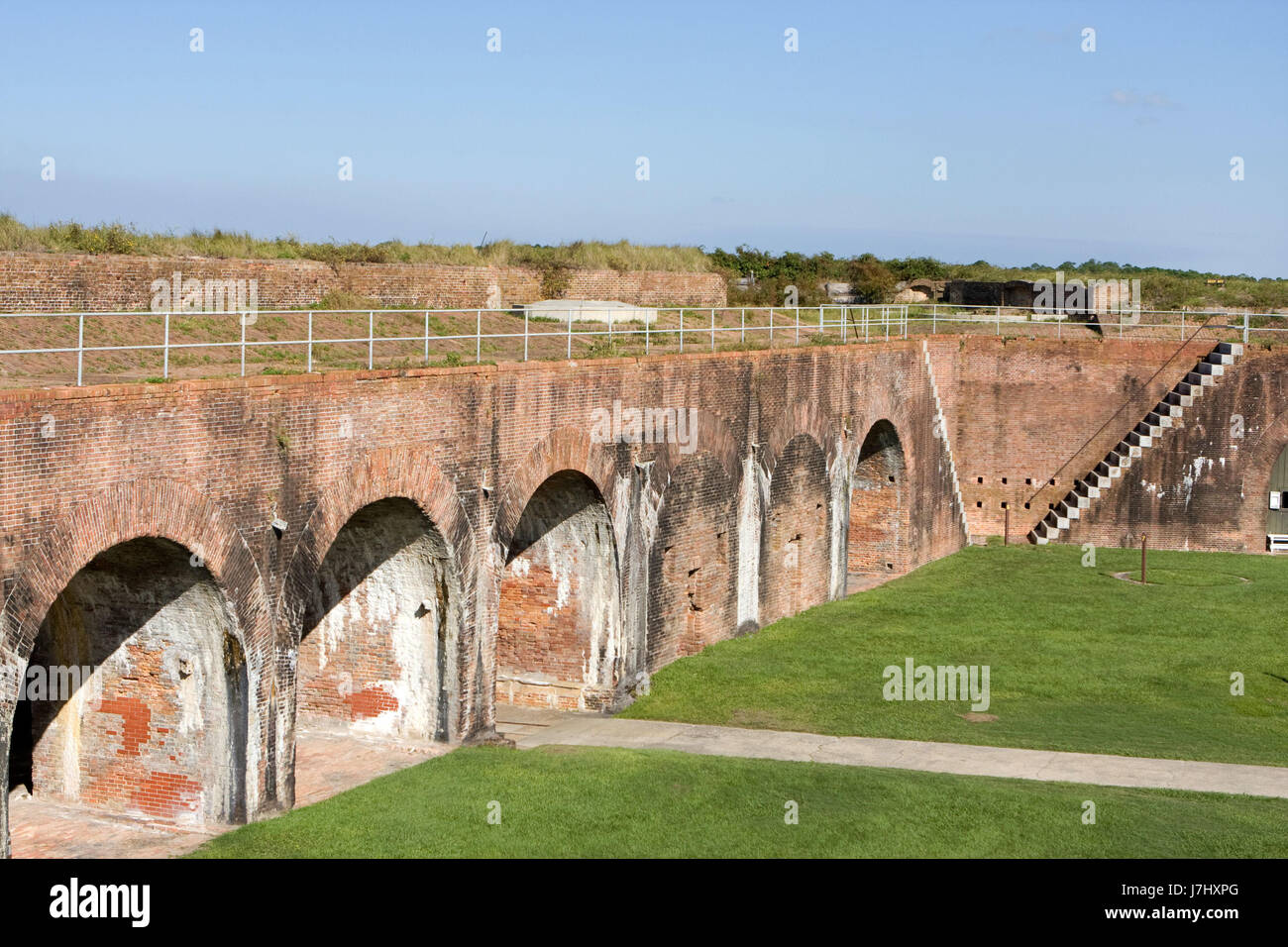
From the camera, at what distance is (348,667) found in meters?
19.1

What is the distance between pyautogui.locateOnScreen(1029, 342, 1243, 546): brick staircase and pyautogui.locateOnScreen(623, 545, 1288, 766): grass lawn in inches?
141

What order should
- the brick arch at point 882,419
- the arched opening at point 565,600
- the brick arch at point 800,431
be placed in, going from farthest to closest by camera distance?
1. the brick arch at point 882,419
2. the brick arch at point 800,431
3. the arched opening at point 565,600

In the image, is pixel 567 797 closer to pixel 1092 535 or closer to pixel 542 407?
pixel 542 407

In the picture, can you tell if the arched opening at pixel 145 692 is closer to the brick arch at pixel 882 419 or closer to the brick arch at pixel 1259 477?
the brick arch at pixel 882 419

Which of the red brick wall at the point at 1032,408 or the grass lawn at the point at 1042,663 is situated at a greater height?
the red brick wall at the point at 1032,408

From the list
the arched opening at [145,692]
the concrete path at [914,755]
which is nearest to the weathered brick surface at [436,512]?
the arched opening at [145,692]

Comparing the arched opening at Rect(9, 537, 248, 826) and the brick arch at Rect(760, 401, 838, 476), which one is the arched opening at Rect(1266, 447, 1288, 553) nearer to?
the brick arch at Rect(760, 401, 838, 476)

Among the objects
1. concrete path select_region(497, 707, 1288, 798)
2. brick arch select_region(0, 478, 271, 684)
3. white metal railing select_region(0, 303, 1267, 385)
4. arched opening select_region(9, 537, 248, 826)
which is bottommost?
concrete path select_region(497, 707, 1288, 798)

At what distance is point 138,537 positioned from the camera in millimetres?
13938

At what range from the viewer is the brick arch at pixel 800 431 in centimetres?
2617

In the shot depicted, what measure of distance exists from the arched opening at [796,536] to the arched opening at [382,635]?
8.67m

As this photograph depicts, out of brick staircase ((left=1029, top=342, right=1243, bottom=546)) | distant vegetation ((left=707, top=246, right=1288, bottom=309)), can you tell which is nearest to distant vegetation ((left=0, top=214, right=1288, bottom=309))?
distant vegetation ((left=707, top=246, right=1288, bottom=309))

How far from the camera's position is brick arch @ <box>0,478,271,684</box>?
12.7 m
